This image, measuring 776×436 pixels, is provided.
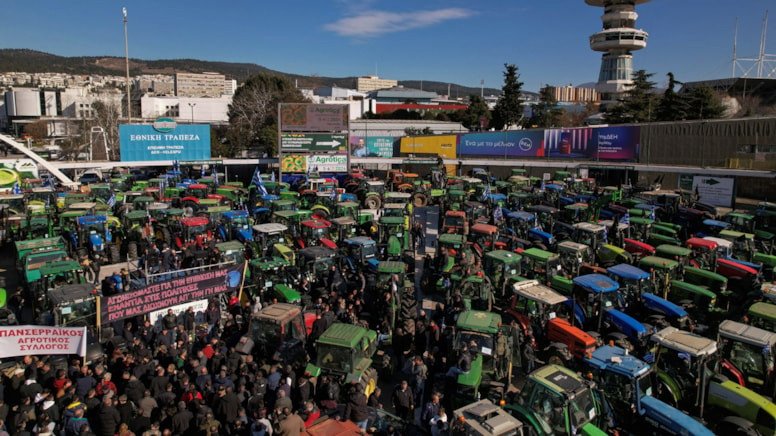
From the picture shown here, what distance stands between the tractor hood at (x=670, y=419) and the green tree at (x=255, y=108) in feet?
186

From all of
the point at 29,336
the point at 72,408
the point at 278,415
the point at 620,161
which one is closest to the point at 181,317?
the point at 29,336

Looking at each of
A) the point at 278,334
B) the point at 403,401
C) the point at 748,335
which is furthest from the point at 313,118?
the point at 748,335

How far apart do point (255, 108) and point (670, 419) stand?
64.2 m

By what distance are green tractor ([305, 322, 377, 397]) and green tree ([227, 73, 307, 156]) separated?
175 ft

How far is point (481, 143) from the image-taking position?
4597 cm

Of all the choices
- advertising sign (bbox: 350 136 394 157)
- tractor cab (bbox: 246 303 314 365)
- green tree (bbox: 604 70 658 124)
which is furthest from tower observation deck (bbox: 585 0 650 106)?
tractor cab (bbox: 246 303 314 365)

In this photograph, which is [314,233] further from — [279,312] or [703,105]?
[703,105]

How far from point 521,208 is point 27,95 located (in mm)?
151685

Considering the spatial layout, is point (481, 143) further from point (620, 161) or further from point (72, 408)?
point (72, 408)

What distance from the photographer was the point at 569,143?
41375mm

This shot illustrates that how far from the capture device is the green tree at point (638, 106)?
191ft

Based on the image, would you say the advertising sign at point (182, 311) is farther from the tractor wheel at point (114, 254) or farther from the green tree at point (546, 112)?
the green tree at point (546, 112)

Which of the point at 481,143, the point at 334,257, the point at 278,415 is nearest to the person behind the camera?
the point at 278,415

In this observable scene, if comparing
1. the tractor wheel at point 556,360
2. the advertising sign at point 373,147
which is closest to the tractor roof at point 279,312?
the tractor wheel at point 556,360
